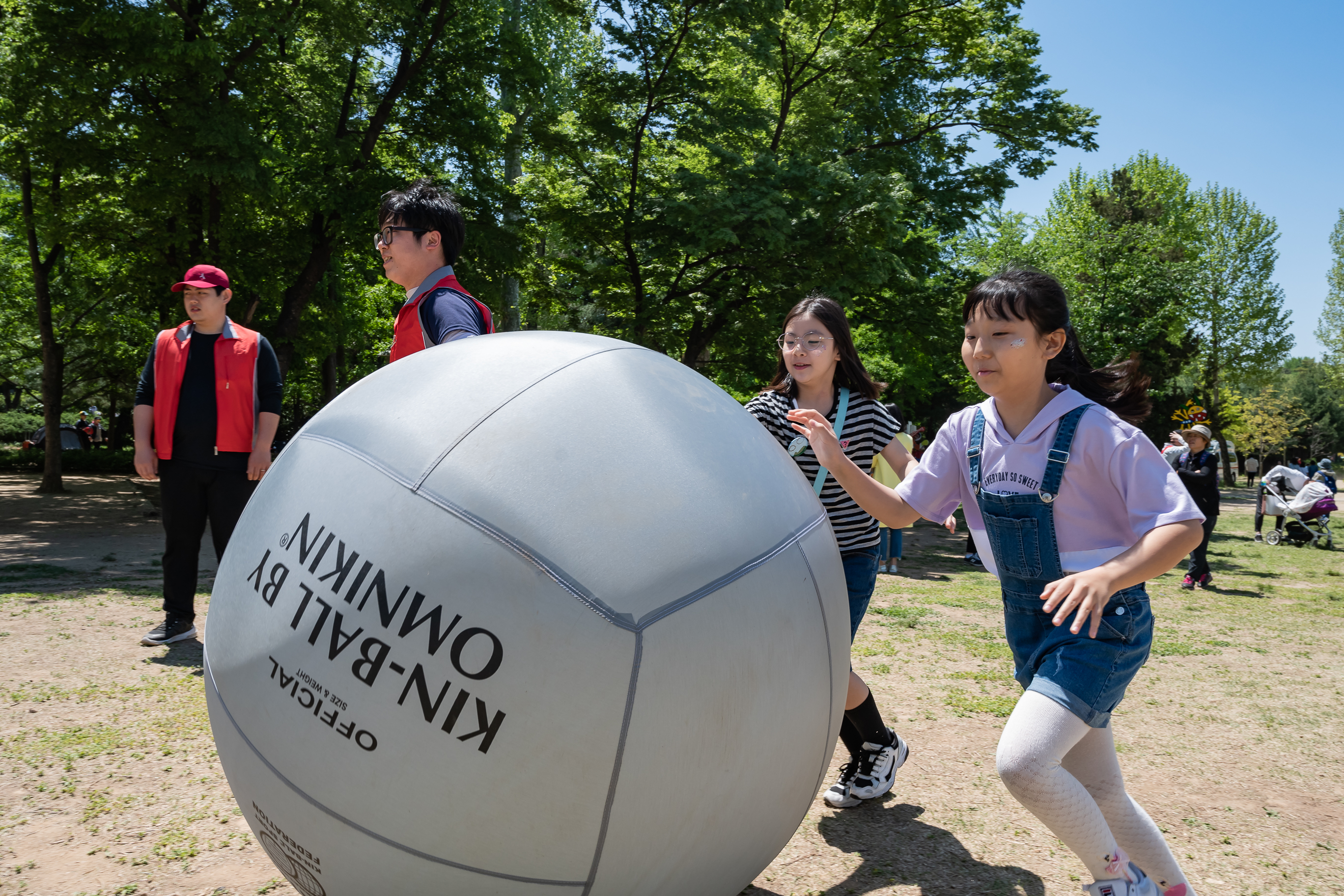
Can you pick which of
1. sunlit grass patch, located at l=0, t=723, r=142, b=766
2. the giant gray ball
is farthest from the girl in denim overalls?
sunlit grass patch, located at l=0, t=723, r=142, b=766

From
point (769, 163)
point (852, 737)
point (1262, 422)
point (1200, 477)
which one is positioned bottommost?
point (852, 737)

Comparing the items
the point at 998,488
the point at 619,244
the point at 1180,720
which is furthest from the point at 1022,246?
the point at 998,488

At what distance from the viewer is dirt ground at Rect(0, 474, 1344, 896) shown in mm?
3328

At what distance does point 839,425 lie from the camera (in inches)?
152

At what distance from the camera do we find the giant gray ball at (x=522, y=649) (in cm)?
213

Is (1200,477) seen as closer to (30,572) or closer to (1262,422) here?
(30,572)

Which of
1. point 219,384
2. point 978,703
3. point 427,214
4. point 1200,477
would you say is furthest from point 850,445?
point 1200,477

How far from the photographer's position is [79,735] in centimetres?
449

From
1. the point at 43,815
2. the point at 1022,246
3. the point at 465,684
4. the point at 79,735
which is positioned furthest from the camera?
the point at 1022,246

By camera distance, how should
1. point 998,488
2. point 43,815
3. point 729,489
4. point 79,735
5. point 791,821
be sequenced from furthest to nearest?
point 79,735
point 43,815
point 998,488
point 791,821
point 729,489

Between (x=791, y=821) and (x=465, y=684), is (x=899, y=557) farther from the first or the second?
(x=465, y=684)

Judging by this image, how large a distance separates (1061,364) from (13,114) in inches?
580

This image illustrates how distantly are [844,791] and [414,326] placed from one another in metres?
2.84

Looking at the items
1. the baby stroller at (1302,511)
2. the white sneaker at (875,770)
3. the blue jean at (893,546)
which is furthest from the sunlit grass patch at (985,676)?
the baby stroller at (1302,511)
